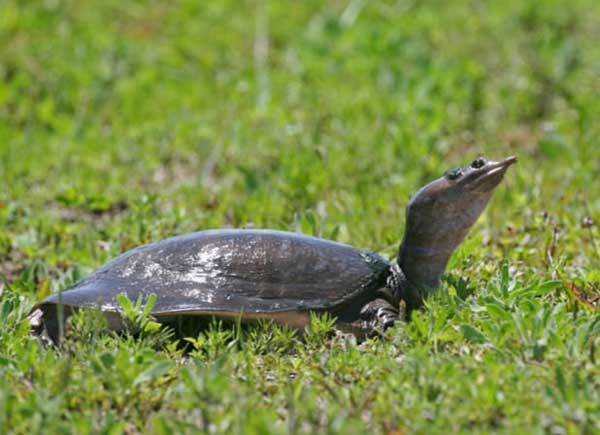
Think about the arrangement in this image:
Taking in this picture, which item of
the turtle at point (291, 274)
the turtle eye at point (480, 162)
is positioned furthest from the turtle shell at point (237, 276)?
the turtle eye at point (480, 162)

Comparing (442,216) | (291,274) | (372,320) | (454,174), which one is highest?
(454,174)

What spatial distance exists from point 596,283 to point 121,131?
167 inches

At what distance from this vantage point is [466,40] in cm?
887

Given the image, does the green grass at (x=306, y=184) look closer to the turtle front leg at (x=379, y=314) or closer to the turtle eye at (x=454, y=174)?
the turtle front leg at (x=379, y=314)

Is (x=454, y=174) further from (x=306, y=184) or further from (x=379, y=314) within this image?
(x=306, y=184)

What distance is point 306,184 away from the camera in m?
5.90

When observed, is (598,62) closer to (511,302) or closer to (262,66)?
(262,66)

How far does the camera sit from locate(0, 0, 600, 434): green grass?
10.3 feet

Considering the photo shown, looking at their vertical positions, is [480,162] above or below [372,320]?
above

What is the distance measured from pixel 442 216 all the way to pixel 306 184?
6.28 feet

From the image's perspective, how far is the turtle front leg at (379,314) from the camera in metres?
3.95

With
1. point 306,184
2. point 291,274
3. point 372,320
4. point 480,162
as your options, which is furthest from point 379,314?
point 306,184

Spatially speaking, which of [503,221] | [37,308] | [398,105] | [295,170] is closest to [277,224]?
[295,170]

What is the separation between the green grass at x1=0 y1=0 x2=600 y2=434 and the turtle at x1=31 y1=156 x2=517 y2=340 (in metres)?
0.12
